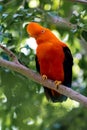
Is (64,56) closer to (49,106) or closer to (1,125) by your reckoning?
(1,125)

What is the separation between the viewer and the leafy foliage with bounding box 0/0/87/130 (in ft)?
13.4

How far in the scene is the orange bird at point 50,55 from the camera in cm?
381

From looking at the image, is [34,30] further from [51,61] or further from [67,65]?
[67,65]

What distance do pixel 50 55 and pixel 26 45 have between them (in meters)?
0.31

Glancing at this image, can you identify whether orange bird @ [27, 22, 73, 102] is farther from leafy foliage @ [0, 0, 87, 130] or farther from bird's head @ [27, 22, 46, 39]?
leafy foliage @ [0, 0, 87, 130]

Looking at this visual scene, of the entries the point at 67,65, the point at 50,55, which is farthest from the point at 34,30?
the point at 67,65

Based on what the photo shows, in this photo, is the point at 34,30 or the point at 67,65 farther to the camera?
the point at 67,65

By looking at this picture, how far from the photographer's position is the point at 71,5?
5039 millimetres

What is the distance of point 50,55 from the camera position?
12.6 ft

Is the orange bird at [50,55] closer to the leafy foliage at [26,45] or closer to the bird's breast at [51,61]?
the bird's breast at [51,61]

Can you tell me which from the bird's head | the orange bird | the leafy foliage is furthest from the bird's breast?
the leafy foliage

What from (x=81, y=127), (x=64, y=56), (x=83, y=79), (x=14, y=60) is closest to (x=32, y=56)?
(x=64, y=56)

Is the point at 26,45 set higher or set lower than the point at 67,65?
higher

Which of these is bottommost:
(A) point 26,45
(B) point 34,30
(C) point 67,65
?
(C) point 67,65
